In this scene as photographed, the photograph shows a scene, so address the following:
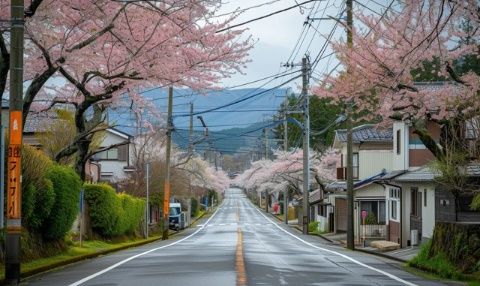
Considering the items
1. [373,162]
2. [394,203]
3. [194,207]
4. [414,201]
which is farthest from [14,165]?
[194,207]

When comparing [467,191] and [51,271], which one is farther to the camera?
[467,191]

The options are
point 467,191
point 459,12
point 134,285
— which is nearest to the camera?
point 459,12

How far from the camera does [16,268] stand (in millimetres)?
12617

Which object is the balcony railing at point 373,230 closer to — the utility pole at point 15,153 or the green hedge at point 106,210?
the green hedge at point 106,210

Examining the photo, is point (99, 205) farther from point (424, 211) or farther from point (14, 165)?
point (14, 165)

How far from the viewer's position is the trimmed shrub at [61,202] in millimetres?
20109

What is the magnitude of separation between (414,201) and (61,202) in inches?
748

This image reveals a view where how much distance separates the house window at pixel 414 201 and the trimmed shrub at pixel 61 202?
17527mm

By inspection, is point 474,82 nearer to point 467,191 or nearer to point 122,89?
point 467,191

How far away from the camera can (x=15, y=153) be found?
41.4ft

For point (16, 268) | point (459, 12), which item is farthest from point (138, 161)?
point (459, 12)

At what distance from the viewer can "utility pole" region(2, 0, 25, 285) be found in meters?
12.5

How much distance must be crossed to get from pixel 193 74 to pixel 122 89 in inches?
99.6

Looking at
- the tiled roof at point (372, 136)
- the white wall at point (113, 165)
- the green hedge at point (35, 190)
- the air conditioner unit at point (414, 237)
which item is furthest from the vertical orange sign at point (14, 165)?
the white wall at point (113, 165)
